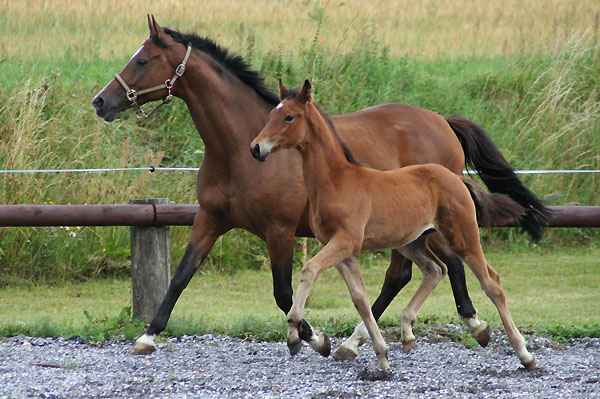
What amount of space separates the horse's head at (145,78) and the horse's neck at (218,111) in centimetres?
14

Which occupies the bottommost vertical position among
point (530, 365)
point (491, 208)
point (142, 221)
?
point (530, 365)

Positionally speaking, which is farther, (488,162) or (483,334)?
(488,162)

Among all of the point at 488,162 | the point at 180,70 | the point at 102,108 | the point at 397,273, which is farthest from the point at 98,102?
the point at 488,162

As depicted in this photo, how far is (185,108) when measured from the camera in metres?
10.7

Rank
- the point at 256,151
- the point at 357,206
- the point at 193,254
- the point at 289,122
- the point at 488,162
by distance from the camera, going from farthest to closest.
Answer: the point at 488,162 < the point at 193,254 < the point at 357,206 < the point at 289,122 < the point at 256,151

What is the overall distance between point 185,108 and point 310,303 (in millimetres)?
3888

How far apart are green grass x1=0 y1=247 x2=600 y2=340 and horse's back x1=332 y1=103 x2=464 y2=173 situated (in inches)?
48.9

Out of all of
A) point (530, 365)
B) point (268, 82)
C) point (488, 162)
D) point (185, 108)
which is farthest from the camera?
point (185, 108)

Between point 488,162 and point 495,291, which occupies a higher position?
point 488,162

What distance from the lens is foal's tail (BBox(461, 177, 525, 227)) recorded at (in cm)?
532

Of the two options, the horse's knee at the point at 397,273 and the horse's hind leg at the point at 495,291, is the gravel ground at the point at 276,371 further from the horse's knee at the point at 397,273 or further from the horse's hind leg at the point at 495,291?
the horse's knee at the point at 397,273

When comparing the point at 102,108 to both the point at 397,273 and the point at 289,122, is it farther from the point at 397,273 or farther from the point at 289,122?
the point at 397,273

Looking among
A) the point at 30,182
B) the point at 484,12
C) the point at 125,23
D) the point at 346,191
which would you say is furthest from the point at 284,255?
the point at 484,12

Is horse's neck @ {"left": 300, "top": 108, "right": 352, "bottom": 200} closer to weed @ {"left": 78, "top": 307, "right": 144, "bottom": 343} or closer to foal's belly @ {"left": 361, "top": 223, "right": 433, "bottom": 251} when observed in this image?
foal's belly @ {"left": 361, "top": 223, "right": 433, "bottom": 251}
